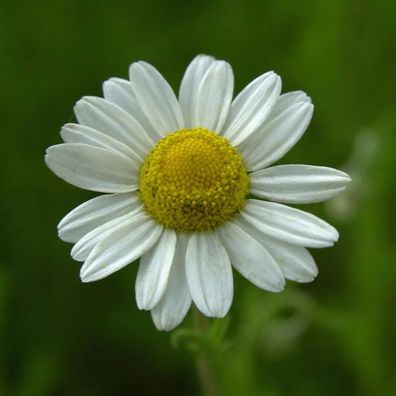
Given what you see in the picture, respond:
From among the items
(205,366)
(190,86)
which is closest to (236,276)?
(205,366)

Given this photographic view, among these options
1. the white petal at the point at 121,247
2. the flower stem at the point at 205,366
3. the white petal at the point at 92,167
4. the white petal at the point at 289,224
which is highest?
the white petal at the point at 92,167

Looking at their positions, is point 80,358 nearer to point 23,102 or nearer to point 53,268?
point 53,268

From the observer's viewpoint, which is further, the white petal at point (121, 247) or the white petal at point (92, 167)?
the white petal at point (92, 167)

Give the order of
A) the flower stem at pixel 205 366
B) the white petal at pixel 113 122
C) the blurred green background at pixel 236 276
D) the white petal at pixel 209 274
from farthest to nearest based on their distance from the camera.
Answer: the blurred green background at pixel 236 276, the flower stem at pixel 205 366, the white petal at pixel 113 122, the white petal at pixel 209 274

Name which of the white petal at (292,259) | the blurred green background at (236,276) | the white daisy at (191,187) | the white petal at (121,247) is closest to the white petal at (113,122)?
the white daisy at (191,187)

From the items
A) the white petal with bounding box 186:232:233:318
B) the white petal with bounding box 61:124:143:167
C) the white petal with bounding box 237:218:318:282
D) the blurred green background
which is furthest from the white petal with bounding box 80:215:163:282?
the blurred green background

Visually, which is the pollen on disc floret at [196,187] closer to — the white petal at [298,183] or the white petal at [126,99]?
the white petal at [298,183]
